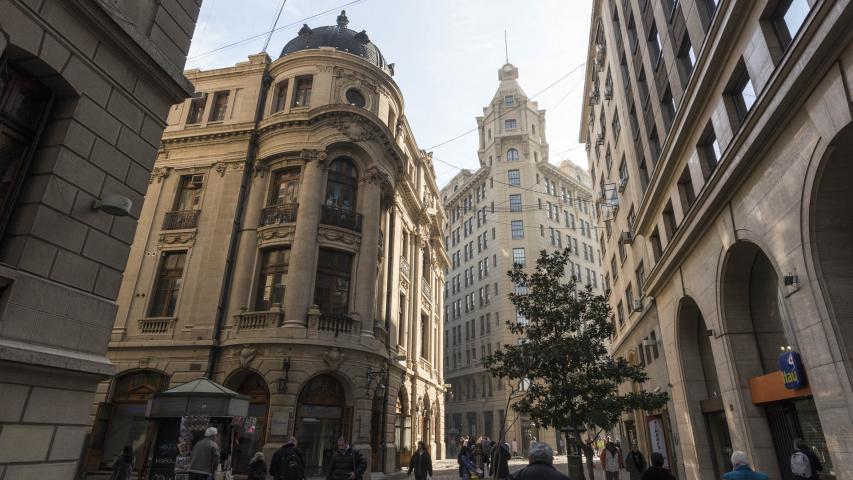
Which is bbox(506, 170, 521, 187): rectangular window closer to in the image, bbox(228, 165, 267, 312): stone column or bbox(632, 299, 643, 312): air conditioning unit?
bbox(632, 299, 643, 312): air conditioning unit

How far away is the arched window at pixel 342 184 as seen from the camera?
24.2m

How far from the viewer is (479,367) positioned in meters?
58.7

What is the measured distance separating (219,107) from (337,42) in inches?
317

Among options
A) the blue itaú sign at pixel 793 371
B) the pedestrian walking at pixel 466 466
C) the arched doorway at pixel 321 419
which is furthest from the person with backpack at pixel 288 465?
the blue itaú sign at pixel 793 371

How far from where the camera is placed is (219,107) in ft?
89.1

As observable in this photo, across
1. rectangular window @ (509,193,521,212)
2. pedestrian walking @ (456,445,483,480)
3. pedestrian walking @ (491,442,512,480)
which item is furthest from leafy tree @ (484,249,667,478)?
rectangular window @ (509,193,521,212)

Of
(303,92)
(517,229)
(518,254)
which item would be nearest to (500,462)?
(303,92)

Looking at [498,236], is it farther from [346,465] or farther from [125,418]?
[346,465]

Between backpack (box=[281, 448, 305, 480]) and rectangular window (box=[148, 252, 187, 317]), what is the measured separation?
14.0m

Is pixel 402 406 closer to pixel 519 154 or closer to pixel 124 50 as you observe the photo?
pixel 124 50

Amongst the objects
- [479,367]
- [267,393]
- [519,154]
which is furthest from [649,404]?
[519,154]

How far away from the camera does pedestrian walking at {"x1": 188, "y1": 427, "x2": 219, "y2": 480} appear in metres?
9.47

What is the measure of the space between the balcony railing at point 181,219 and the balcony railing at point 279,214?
3.59 metres

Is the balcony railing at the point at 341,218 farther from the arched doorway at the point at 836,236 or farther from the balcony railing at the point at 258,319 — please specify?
the arched doorway at the point at 836,236
